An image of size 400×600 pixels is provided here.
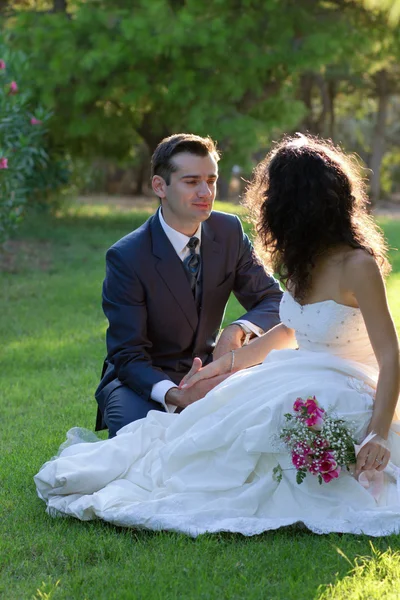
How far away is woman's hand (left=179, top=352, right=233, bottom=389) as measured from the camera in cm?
430

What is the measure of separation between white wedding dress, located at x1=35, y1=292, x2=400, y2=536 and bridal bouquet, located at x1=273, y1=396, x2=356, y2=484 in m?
0.08

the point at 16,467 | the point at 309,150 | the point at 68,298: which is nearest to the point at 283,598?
the point at 309,150

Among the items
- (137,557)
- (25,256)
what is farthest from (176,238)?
(25,256)

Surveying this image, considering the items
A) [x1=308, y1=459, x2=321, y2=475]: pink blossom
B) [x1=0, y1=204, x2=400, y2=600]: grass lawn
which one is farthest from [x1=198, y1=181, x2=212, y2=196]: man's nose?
[x1=308, y1=459, x2=321, y2=475]: pink blossom

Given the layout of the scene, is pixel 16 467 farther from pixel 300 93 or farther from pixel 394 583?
pixel 300 93

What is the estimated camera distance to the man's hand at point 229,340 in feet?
15.4

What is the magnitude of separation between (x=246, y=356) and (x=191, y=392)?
31 centimetres

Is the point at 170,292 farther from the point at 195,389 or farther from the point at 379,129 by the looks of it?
the point at 379,129

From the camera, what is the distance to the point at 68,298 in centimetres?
1016

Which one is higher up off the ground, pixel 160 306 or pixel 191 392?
pixel 160 306

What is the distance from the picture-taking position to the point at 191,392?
4.33 m

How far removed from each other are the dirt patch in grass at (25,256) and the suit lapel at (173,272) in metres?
7.34

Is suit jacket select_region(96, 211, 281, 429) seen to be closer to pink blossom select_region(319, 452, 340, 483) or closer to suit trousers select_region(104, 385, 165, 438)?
suit trousers select_region(104, 385, 165, 438)

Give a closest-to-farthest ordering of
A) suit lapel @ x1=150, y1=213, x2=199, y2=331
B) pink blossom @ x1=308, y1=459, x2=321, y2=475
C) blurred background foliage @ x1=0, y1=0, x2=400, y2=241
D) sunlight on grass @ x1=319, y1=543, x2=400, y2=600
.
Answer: sunlight on grass @ x1=319, y1=543, x2=400, y2=600 < pink blossom @ x1=308, y1=459, x2=321, y2=475 < suit lapel @ x1=150, y1=213, x2=199, y2=331 < blurred background foliage @ x1=0, y1=0, x2=400, y2=241
